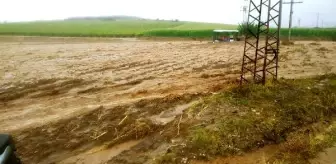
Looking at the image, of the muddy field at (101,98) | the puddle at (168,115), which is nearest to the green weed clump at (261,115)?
the puddle at (168,115)

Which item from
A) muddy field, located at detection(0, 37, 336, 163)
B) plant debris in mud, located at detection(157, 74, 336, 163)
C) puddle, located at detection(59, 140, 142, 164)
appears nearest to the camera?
puddle, located at detection(59, 140, 142, 164)

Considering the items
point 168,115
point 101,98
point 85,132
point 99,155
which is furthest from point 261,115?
point 101,98

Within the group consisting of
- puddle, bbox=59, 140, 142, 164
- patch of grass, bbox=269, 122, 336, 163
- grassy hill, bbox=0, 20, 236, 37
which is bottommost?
patch of grass, bbox=269, 122, 336, 163

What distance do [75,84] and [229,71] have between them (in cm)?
875

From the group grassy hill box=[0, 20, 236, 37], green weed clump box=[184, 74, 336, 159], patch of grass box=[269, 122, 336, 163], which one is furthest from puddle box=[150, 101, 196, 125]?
grassy hill box=[0, 20, 236, 37]

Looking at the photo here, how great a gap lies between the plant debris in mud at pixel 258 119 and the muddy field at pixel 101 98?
1.02 metres

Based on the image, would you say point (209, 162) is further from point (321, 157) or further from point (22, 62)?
point (22, 62)

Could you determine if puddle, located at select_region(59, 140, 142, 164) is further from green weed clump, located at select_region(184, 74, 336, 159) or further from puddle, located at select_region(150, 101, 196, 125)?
green weed clump, located at select_region(184, 74, 336, 159)

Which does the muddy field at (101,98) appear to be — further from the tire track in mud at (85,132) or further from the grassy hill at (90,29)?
the grassy hill at (90,29)

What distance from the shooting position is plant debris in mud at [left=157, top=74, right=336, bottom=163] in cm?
890

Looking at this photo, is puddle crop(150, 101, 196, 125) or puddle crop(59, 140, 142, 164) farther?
puddle crop(150, 101, 196, 125)

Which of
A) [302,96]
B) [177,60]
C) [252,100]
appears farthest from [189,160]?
[177,60]

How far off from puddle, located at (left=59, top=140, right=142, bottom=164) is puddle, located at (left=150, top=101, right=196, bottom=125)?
1550 mm

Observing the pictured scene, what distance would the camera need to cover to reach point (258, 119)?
10.7 m
